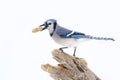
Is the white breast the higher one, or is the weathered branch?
the white breast

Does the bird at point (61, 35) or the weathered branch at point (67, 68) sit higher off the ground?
the bird at point (61, 35)

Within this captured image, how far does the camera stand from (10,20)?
2293 millimetres

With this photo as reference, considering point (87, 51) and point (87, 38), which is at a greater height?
point (87, 38)

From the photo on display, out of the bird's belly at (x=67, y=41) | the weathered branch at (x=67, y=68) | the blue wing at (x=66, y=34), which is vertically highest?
the blue wing at (x=66, y=34)

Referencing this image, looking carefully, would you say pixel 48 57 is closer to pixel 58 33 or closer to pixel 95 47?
pixel 95 47

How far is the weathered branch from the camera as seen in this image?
1732mm

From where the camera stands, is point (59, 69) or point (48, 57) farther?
point (48, 57)

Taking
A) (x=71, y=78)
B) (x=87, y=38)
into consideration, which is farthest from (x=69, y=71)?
(x=87, y=38)

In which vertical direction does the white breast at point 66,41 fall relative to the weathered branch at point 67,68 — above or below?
above

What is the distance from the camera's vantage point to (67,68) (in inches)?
69.2

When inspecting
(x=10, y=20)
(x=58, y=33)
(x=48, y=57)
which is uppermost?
(x=58, y=33)

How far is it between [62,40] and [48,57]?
0.59 meters

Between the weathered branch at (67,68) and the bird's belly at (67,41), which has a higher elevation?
the bird's belly at (67,41)

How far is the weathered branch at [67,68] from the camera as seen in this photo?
1732mm
